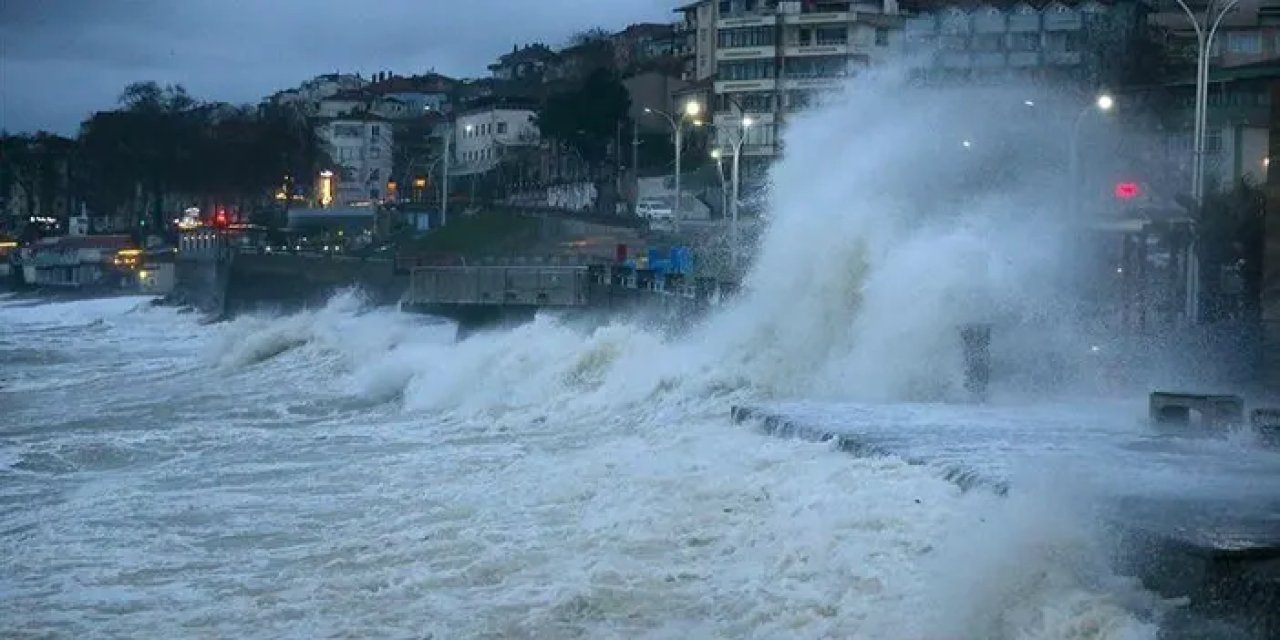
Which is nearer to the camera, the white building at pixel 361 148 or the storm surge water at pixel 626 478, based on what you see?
the storm surge water at pixel 626 478

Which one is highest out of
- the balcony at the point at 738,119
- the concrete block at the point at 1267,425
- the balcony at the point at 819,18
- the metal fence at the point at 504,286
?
the balcony at the point at 819,18

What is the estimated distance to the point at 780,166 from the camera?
91.7ft

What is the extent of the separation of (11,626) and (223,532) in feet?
11.1

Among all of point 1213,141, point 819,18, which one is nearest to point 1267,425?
point 1213,141

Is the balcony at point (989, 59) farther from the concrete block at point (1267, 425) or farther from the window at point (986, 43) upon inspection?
the concrete block at point (1267, 425)

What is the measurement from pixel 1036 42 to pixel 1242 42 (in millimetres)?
6648

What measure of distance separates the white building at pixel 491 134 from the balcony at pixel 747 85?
29.0 m

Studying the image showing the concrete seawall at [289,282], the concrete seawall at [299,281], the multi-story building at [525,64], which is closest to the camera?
the concrete seawall at [299,281]

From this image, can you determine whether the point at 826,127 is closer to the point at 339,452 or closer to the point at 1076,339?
the point at 1076,339

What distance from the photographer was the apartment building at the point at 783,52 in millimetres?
60469

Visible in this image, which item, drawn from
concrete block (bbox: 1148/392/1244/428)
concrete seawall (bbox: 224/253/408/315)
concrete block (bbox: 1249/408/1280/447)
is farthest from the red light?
concrete seawall (bbox: 224/253/408/315)

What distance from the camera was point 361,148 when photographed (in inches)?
4712

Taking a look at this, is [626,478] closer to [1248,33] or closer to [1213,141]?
[1213,141]

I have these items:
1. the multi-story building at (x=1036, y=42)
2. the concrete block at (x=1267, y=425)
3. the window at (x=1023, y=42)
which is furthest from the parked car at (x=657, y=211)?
the concrete block at (x=1267, y=425)
